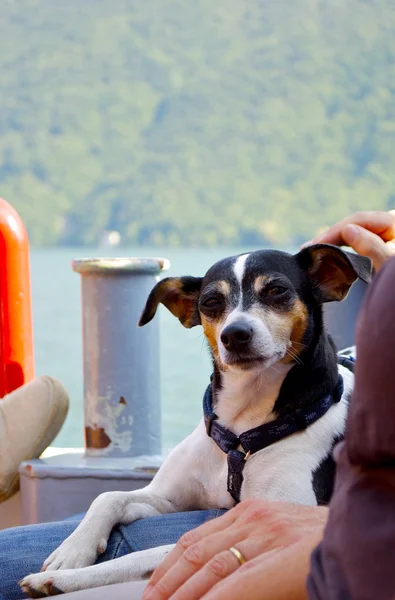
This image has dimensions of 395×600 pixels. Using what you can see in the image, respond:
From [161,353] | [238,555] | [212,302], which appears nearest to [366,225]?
[212,302]

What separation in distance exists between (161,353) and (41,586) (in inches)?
198

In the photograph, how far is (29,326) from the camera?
3.20 m

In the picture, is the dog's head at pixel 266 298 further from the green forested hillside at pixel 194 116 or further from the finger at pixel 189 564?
the green forested hillside at pixel 194 116

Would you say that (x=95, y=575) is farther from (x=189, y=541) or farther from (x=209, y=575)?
(x=209, y=575)

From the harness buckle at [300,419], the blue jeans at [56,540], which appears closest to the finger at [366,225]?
the harness buckle at [300,419]

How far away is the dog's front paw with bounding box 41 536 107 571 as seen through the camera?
1.68 meters

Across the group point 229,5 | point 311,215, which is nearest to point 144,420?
point 311,215

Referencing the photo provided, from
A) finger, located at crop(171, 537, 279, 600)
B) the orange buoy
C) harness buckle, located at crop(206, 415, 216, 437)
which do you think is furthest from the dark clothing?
the orange buoy

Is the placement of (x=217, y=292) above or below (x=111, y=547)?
above

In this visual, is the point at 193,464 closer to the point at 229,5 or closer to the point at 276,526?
the point at 276,526

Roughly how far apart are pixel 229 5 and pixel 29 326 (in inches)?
1627

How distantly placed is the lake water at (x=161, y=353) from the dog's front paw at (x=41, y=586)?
0.94 metres

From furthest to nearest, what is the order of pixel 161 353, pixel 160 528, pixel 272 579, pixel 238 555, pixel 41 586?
pixel 161 353 → pixel 160 528 → pixel 41 586 → pixel 238 555 → pixel 272 579

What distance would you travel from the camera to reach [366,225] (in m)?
2.34
